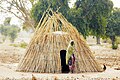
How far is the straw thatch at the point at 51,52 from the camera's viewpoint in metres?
17.0

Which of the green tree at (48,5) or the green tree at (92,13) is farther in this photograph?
the green tree at (92,13)

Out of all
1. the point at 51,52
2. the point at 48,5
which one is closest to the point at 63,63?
the point at 51,52

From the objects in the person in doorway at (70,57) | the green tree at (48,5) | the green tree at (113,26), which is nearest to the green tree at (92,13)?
the green tree at (48,5)

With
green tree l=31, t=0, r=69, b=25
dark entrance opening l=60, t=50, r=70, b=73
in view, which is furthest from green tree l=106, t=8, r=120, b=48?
dark entrance opening l=60, t=50, r=70, b=73

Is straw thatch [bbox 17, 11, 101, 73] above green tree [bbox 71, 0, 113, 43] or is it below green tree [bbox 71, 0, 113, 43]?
below

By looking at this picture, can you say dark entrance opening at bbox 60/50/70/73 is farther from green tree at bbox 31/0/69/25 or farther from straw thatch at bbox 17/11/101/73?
green tree at bbox 31/0/69/25

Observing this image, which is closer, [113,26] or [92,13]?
[92,13]

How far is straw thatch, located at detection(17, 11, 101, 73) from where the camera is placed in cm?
1702

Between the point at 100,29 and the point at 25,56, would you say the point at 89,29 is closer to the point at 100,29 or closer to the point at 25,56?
the point at 100,29

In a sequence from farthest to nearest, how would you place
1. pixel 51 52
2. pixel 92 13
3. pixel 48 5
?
pixel 92 13 < pixel 48 5 < pixel 51 52

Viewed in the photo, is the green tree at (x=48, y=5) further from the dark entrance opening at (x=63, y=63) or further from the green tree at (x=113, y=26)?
the green tree at (x=113, y=26)

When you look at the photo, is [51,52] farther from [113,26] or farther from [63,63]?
[113,26]

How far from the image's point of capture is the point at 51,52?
17.3 metres

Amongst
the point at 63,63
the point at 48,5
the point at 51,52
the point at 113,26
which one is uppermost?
the point at 113,26
